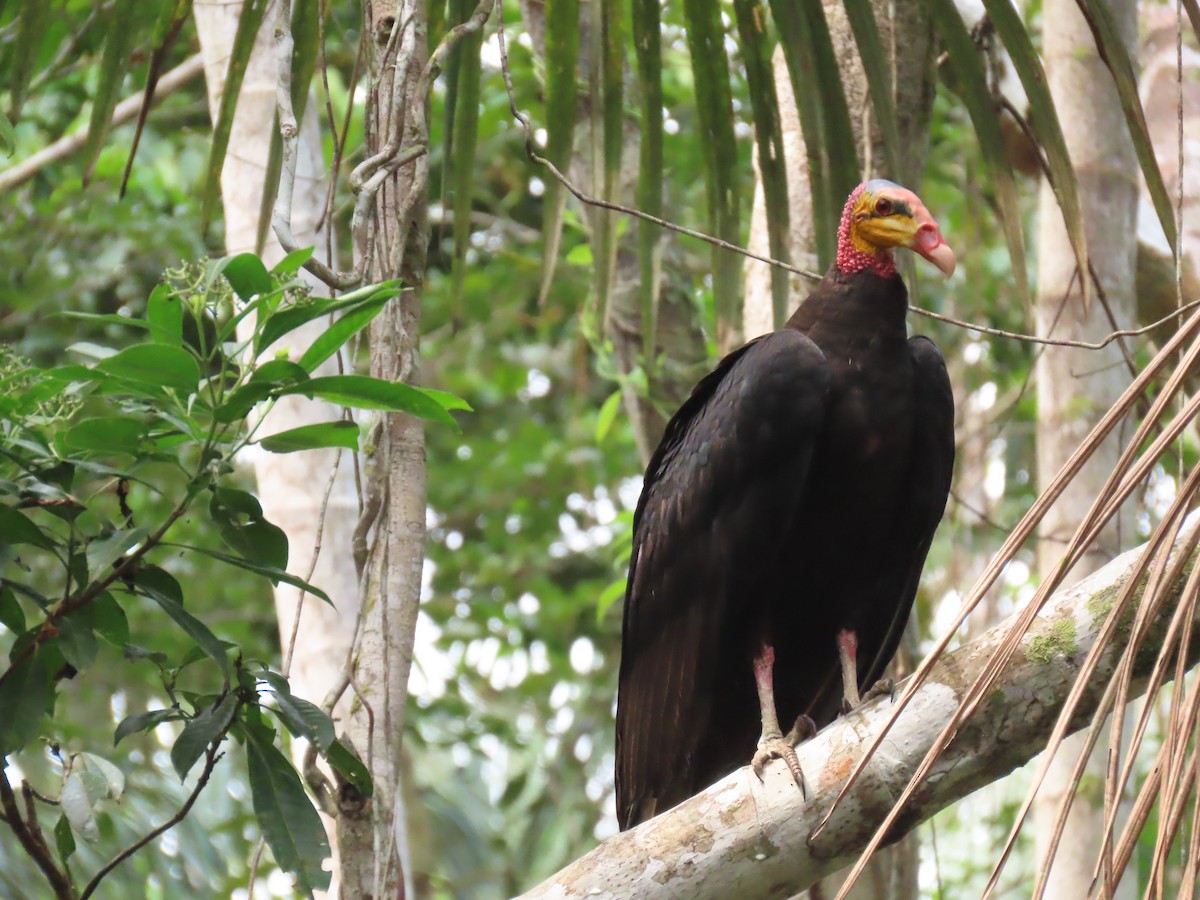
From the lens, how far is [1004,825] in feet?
18.7

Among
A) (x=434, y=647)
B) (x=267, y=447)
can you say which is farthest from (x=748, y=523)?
(x=434, y=647)

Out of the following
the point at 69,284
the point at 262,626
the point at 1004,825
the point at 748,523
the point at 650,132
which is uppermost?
the point at 69,284

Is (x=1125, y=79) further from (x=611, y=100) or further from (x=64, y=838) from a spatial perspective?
(x=64, y=838)

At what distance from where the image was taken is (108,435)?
1521 millimetres

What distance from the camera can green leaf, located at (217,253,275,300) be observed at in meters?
1.51

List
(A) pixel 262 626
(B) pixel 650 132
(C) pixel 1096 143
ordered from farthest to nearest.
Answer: (A) pixel 262 626 < (C) pixel 1096 143 < (B) pixel 650 132

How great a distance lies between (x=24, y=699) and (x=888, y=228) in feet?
5.72

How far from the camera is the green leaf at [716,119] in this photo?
2281 millimetres

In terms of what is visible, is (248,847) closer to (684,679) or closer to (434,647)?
(434,647)

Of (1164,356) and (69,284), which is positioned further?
(69,284)

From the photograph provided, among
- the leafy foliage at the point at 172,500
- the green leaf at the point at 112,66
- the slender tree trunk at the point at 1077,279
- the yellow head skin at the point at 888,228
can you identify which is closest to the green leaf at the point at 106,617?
the leafy foliage at the point at 172,500

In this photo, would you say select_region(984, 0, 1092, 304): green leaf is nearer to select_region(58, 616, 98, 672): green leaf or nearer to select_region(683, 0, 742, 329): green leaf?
select_region(683, 0, 742, 329): green leaf

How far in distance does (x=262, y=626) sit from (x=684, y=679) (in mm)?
4522

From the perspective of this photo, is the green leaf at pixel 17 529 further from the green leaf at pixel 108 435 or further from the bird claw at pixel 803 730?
the bird claw at pixel 803 730
